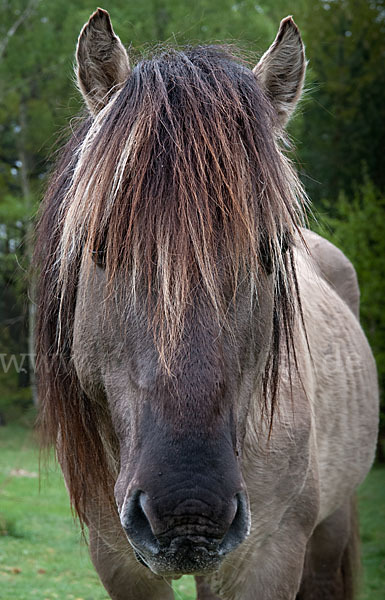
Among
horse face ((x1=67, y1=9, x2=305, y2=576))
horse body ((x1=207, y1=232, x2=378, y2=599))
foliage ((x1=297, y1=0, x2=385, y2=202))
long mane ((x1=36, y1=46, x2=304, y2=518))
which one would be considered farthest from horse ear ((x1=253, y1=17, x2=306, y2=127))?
foliage ((x1=297, y1=0, x2=385, y2=202))

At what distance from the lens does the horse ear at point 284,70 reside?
2.38 meters

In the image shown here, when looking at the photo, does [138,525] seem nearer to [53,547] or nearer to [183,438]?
[183,438]

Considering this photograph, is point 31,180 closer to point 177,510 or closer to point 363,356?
point 363,356

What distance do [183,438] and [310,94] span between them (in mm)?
12010

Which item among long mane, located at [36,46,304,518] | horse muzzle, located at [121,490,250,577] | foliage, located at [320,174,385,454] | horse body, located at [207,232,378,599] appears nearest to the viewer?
horse muzzle, located at [121,490,250,577]

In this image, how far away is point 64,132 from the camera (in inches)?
122

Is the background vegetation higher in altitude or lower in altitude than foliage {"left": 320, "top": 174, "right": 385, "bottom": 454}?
higher

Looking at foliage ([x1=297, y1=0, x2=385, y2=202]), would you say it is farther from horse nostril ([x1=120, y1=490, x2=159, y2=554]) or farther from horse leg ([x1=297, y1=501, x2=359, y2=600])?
horse nostril ([x1=120, y1=490, x2=159, y2=554])

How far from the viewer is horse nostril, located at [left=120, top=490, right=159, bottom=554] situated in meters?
1.71

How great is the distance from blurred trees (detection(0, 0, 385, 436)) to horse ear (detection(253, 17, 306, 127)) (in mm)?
9689

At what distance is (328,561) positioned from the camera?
14.4ft

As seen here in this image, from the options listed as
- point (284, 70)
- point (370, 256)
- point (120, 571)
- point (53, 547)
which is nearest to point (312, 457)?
point (120, 571)

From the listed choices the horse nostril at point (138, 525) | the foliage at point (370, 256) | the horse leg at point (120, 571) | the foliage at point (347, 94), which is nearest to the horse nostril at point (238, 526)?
the horse nostril at point (138, 525)

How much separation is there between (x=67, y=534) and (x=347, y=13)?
45.2 feet
